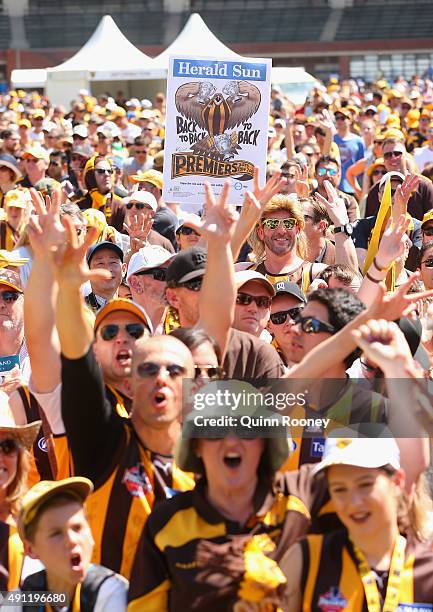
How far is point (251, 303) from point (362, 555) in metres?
2.08

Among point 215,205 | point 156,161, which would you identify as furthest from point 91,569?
point 156,161

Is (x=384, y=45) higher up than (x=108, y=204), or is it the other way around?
(x=384, y=45)

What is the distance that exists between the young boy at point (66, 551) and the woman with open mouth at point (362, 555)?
56 cm

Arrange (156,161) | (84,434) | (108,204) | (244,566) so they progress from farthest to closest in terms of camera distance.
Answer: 1. (156,161)
2. (108,204)
3. (84,434)
4. (244,566)

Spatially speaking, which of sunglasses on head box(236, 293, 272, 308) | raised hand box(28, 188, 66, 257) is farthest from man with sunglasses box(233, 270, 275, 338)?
raised hand box(28, 188, 66, 257)

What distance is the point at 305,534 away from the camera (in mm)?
3385

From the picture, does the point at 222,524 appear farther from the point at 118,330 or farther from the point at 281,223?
the point at 281,223

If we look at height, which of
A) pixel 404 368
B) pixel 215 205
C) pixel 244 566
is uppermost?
pixel 215 205

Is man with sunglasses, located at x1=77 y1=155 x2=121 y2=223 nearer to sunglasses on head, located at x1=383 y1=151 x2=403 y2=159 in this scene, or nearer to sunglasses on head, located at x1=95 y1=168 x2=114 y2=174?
sunglasses on head, located at x1=95 y1=168 x2=114 y2=174

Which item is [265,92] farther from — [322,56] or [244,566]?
[322,56]

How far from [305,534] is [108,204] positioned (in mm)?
7638

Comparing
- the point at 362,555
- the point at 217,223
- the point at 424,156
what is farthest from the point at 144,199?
the point at 424,156

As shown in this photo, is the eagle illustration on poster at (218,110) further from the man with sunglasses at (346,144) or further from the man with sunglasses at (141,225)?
the man with sunglasses at (346,144)

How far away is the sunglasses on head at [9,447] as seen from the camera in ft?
13.1
